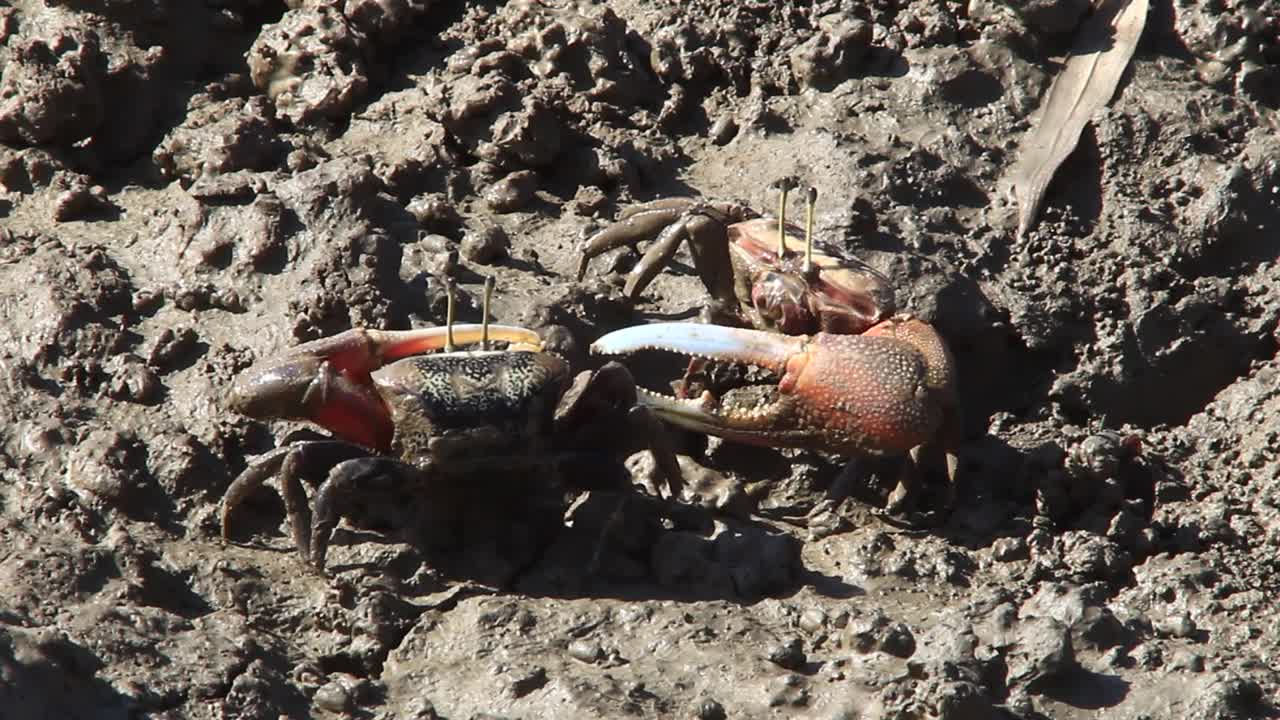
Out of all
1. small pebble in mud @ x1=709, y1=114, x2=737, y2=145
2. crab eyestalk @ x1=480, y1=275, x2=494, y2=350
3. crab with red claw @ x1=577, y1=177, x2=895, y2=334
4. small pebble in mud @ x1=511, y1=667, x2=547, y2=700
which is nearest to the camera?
small pebble in mud @ x1=511, y1=667, x2=547, y2=700

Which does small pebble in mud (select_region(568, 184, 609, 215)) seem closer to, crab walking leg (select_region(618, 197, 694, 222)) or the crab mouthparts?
crab walking leg (select_region(618, 197, 694, 222))

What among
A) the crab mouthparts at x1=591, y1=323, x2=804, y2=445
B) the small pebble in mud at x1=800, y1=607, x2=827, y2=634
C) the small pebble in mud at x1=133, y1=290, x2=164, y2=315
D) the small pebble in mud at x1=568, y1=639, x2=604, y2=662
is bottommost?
the small pebble in mud at x1=800, y1=607, x2=827, y2=634

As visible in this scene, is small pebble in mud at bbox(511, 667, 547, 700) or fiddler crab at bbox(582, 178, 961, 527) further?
fiddler crab at bbox(582, 178, 961, 527)

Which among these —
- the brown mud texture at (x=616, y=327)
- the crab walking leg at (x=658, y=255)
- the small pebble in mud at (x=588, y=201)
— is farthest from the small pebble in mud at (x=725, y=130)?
the crab walking leg at (x=658, y=255)

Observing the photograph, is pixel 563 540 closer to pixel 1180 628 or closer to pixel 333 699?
pixel 333 699

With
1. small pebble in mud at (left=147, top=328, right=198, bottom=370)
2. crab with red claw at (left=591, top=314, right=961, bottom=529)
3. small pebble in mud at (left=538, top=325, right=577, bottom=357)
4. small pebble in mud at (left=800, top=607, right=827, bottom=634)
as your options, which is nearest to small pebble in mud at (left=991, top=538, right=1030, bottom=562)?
crab with red claw at (left=591, top=314, right=961, bottom=529)

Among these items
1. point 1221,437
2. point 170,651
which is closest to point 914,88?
point 1221,437
